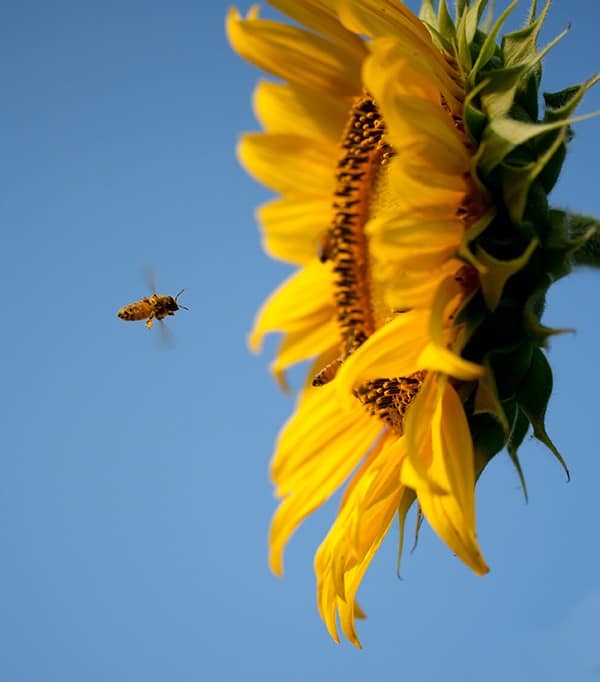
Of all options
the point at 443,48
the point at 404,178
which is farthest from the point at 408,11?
the point at 404,178

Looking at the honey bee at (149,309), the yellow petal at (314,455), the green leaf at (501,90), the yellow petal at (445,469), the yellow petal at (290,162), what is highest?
the honey bee at (149,309)

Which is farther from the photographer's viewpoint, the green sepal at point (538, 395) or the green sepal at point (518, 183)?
the green sepal at point (538, 395)

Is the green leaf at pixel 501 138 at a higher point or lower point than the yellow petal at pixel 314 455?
higher

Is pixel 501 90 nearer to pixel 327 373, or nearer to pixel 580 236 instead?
pixel 580 236

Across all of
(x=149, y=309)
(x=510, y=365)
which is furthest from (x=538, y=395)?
(x=149, y=309)

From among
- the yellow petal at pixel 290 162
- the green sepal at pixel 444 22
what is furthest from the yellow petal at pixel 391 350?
the green sepal at pixel 444 22

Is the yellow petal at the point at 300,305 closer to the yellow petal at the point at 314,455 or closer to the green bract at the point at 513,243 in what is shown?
the yellow petal at the point at 314,455
